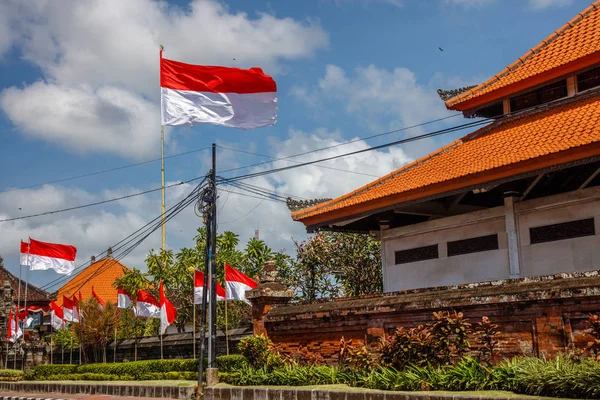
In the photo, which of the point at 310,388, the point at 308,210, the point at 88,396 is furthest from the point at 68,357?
the point at 310,388

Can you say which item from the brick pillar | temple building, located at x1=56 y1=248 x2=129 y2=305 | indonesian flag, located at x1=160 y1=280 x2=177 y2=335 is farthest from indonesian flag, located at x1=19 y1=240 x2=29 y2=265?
temple building, located at x1=56 y1=248 x2=129 y2=305

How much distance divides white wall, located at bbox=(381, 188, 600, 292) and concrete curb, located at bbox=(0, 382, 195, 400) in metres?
5.78

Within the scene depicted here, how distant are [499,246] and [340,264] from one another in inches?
524

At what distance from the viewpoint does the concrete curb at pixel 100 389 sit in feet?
57.9

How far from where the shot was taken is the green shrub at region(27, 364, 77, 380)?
27.4m

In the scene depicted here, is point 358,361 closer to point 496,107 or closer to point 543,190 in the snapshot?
point 543,190

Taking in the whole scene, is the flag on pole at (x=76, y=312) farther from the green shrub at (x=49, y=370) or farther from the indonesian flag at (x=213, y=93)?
the indonesian flag at (x=213, y=93)

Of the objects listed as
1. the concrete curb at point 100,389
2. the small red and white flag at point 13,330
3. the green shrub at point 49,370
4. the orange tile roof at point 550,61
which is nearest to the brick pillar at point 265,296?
the concrete curb at point 100,389

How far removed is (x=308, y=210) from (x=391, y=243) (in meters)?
2.20

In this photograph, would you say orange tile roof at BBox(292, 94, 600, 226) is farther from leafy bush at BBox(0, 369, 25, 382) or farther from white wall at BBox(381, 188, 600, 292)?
leafy bush at BBox(0, 369, 25, 382)

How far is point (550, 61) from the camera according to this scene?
Answer: 15.9 meters

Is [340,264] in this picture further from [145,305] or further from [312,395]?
[312,395]

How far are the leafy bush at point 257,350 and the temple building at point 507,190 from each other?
315 cm

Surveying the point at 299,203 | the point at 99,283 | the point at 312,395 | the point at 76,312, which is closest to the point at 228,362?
the point at 299,203
